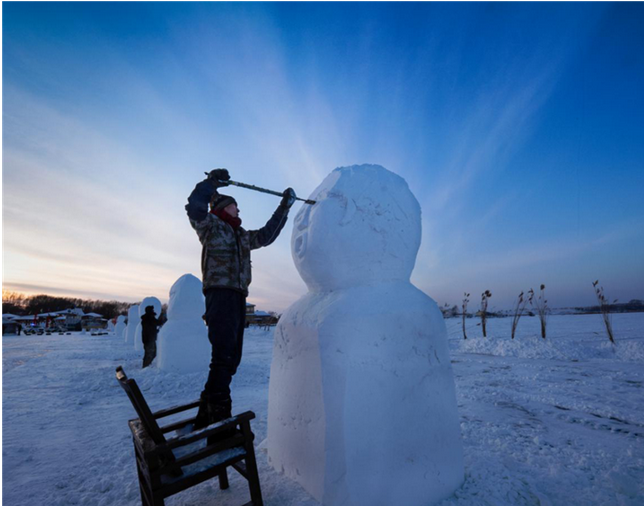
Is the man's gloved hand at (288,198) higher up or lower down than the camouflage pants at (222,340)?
higher up

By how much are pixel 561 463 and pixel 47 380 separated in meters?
10.1

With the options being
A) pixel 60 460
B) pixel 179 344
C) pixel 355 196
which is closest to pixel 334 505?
pixel 355 196

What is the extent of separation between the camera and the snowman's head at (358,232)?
2484 millimetres

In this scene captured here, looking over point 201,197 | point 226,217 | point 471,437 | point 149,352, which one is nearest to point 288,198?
Result: point 226,217

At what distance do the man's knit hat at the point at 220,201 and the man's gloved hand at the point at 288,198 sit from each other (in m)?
0.46

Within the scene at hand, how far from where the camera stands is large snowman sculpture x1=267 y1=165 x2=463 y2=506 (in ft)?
6.76

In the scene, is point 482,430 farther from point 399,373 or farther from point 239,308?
point 239,308

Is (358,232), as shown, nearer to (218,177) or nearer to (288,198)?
(288,198)

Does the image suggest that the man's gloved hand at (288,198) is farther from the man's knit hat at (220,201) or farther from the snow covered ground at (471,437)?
the snow covered ground at (471,437)

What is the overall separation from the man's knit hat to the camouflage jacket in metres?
0.14

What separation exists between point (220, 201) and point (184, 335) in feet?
20.6

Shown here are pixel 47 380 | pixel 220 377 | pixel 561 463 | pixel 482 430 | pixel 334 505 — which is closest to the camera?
pixel 334 505

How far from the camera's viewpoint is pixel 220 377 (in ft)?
7.55

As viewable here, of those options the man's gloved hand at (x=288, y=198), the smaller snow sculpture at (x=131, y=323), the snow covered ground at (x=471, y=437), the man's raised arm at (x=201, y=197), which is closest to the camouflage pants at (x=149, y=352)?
the snow covered ground at (x=471, y=437)
